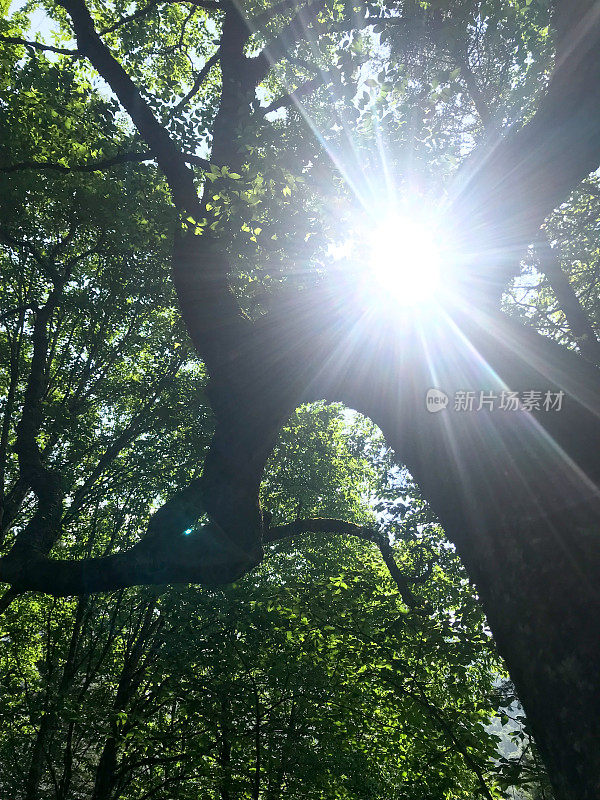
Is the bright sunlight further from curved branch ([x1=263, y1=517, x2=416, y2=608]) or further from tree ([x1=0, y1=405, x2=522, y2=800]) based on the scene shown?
tree ([x1=0, y1=405, x2=522, y2=800])

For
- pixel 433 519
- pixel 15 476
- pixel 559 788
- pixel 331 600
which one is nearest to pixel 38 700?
pixel 15 476

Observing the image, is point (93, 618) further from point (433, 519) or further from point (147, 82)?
point (147, 82)

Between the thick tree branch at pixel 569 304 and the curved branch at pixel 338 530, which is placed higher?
the thick tree branch at pixel 569 304

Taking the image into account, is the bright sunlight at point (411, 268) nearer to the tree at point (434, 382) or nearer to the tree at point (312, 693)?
the tree at point (434, 382)

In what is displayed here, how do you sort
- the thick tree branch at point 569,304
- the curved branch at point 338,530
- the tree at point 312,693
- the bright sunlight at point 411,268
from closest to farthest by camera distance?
the bright sunlight at point 411,268
the curved branch at point 338,530
the tree at point 312,693
the thick tree branch at point 569,304

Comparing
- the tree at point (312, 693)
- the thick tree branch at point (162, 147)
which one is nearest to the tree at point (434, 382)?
the thick tree branch at point (162, 147)

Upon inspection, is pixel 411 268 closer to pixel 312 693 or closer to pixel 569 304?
pixel 312 693

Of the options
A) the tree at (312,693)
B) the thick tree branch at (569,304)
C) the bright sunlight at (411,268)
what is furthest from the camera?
the thick tree branch at (569,304)

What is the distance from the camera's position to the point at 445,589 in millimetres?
8336

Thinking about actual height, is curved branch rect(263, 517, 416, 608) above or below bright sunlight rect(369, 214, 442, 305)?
below

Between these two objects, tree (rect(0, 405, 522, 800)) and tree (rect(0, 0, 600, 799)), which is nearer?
tree (rect(0, 0, 600, 799))

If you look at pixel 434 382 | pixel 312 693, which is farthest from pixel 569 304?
pixel 312 693

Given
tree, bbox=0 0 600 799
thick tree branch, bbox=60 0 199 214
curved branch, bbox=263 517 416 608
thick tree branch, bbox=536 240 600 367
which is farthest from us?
thick tree branch, bbox=536 240 600 367

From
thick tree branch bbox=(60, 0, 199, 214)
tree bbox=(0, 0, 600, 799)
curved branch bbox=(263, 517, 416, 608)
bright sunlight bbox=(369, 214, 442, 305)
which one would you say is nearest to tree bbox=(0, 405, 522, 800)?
curved branch bbox=(263, 517, 416, 608)
